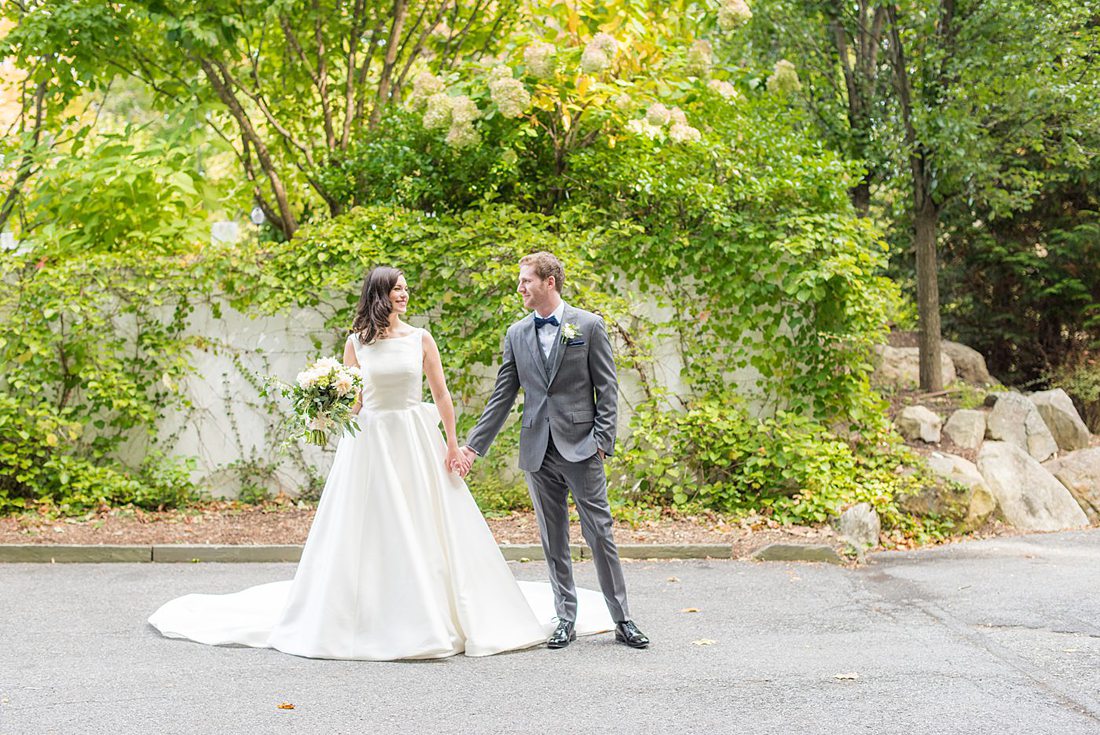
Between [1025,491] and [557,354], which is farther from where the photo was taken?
[1025,491]

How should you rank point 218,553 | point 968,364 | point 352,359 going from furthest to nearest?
point 968,364, point 218,553, point 352,359

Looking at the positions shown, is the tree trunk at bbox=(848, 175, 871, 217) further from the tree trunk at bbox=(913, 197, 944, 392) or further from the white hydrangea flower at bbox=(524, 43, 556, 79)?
the white hydrangea flower at bbox=(524, 43, 556, 79)

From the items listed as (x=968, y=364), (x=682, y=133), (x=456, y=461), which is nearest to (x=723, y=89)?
(x=682, y=133)

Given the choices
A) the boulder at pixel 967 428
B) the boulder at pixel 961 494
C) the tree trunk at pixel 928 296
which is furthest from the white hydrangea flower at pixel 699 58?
the boulder at pixel 967 428

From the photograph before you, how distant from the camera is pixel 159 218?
38.4 ft

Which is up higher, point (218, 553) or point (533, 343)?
point (533, 343)

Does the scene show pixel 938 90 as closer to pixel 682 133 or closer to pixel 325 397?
pixel 682 133

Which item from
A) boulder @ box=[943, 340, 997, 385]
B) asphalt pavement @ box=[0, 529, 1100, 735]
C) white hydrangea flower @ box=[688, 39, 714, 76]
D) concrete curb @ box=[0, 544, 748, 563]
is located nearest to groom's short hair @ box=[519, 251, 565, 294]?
asphalt pavement @ box=[0, 529, 1100, 735]

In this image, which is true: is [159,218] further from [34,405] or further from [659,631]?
[659,631]

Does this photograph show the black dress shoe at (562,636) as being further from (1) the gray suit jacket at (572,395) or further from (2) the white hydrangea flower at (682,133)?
(2) the white hydrangea flower at (682,133)

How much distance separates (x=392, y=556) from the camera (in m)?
6.04

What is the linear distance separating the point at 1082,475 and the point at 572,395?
799cm

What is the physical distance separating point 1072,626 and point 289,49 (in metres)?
10.9

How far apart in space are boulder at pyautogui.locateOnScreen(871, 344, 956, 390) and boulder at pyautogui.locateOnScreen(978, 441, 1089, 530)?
9.82ft
